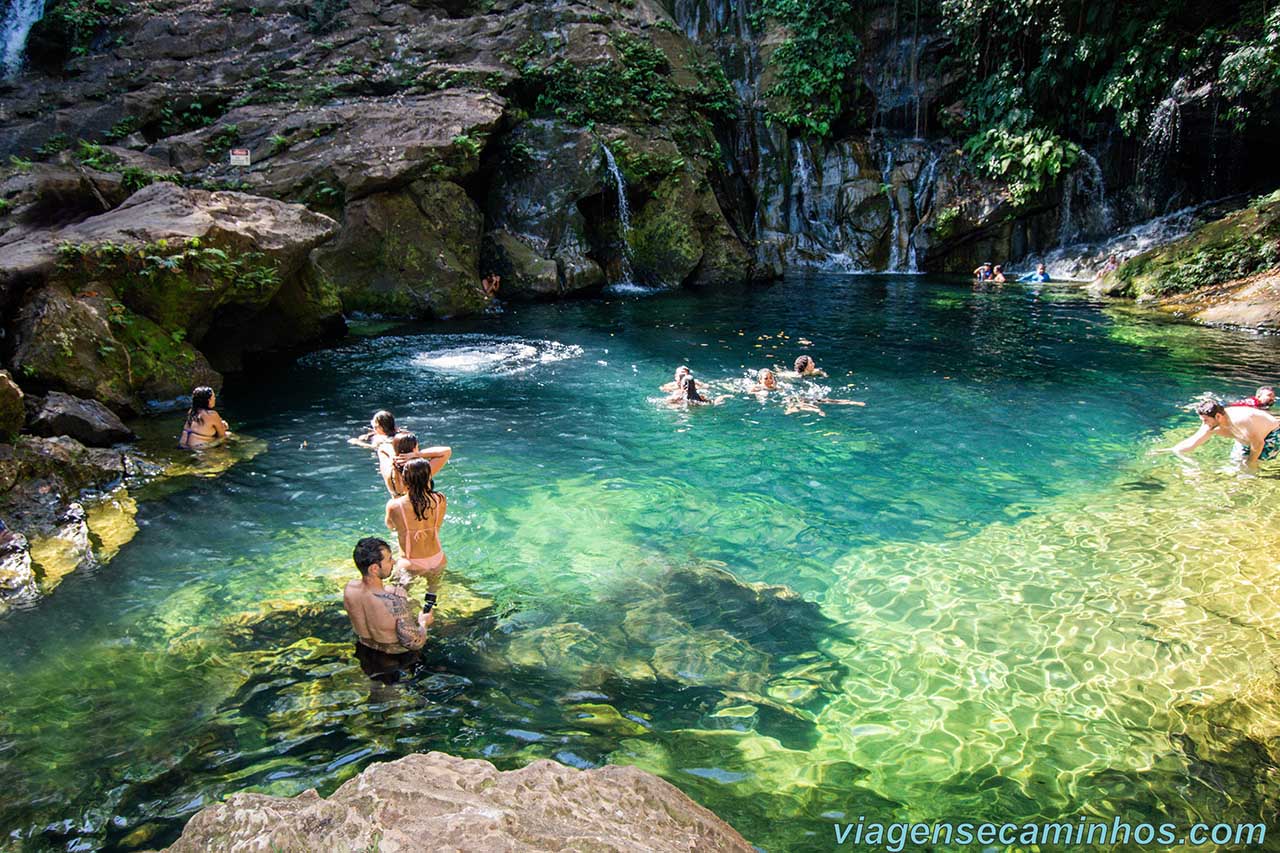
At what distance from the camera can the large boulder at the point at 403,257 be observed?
57.6 ft

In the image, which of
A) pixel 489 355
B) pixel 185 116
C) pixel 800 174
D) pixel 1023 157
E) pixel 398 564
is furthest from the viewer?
pixel 800 174

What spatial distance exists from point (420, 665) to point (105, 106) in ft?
68.8

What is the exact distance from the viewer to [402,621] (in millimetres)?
4887

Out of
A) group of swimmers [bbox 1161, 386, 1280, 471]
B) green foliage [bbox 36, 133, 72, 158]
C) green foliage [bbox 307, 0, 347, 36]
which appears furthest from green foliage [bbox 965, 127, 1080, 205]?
green foliage [bbox 36, 133, 72, 158]

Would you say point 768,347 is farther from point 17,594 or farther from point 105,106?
point 105,106

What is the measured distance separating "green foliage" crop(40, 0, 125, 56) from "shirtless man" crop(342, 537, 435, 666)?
24.4m

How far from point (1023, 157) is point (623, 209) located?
1311 centimetres

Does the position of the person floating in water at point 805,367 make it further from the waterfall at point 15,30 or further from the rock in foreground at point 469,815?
the waterfall at point 15,30

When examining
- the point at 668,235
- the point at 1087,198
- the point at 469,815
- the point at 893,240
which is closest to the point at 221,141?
the point at 668,235

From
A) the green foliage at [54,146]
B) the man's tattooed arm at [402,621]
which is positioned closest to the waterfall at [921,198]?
the green foliage at [54,146]

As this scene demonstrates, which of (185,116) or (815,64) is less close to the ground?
(815,64)

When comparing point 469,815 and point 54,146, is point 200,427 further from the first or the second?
point 54,146

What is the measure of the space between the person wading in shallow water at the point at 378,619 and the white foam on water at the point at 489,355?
28.9 feet

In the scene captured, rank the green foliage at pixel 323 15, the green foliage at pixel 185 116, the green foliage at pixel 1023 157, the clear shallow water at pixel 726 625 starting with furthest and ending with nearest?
the green foliage at pixel 1023 157 < the green foliage at pixel 323 15 < the green foliage at pixel 185 116 < the clear shallow water at pixel 726 625
